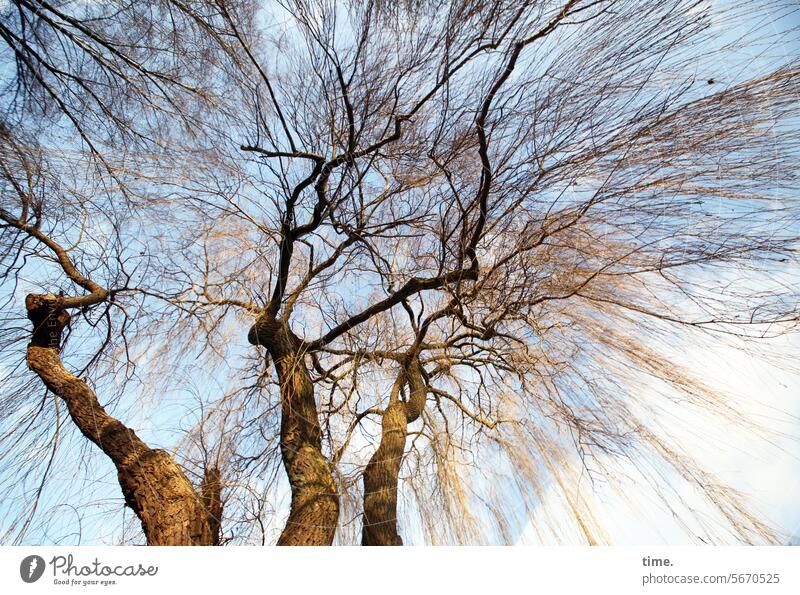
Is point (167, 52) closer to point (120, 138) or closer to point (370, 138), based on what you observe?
point (120, 138)

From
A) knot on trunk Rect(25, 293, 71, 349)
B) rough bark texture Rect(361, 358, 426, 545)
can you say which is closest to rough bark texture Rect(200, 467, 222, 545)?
rough bark texture Rect(361, 358, 426, 545)

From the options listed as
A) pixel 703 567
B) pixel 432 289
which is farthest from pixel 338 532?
pixel 703 567

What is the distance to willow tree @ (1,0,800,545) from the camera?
44.3 inches

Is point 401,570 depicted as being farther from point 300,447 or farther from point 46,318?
point 46,318

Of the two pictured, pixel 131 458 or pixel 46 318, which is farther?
pixel 46 318

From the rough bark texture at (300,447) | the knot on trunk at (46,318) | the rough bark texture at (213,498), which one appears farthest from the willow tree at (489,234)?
the knot on trunk at (46,318)

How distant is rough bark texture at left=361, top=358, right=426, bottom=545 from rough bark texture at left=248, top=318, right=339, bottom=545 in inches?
3.8

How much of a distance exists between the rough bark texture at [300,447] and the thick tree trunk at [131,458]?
22 cm

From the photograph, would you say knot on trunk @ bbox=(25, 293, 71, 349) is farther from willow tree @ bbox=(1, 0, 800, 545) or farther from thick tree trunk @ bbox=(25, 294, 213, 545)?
willow tree @ bbox=(1, 0, 800, 545)

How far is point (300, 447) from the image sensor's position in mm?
1242

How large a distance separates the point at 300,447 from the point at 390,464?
26cm

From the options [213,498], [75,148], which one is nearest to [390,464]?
[213,498]

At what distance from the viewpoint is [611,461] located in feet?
3.88

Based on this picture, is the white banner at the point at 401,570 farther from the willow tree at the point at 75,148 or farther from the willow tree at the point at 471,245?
the willow tree at the point at 75,148
